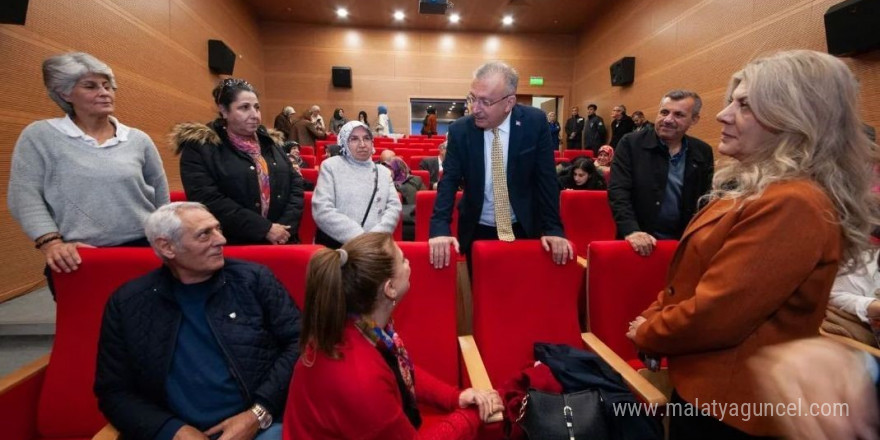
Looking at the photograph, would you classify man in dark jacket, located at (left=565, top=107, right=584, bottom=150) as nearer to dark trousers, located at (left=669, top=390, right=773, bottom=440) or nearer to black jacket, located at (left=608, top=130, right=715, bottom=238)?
black jacket, located at (left=608, top=130, right=715, bottom=238)

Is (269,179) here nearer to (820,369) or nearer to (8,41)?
(820,369)

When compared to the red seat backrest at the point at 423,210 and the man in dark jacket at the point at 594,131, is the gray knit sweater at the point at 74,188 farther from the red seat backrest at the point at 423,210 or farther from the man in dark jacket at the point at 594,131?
the man in dark jacket at the point at 594,131

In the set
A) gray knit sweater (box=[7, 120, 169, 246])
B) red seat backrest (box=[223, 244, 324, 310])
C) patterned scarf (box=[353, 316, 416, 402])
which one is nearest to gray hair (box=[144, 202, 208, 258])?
red seat backrest (box=[223, 244, 324, 310])

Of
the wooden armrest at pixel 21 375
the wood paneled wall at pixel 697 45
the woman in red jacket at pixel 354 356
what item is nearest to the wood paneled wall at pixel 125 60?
the wooden armrest at pixel 21 375

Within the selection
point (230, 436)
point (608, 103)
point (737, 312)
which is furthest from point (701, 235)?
point (608, 103)

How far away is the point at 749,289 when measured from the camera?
80 centimetres

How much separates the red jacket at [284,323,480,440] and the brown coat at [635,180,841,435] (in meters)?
0.67

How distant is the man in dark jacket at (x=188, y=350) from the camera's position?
3.62 ft

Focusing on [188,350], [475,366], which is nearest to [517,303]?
[475,366]

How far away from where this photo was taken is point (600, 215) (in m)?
2.81

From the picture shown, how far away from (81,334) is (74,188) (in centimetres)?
52

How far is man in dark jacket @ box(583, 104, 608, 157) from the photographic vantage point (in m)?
8.77

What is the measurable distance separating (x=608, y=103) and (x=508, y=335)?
29.9 feet

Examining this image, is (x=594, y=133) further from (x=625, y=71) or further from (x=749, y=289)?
(x=749, y=289)
